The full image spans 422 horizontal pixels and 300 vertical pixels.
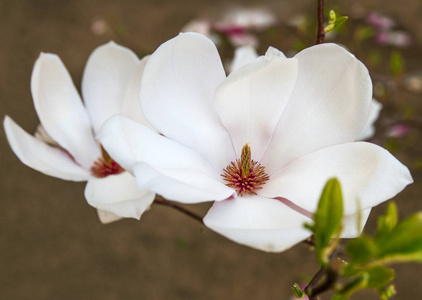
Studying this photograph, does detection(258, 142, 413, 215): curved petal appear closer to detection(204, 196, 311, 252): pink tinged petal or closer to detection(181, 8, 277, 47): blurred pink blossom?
detection(204, 196, 311, 252): pink tinged petal

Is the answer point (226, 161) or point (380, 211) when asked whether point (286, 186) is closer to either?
point (226, 161)

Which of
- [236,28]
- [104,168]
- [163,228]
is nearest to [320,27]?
[104,168]

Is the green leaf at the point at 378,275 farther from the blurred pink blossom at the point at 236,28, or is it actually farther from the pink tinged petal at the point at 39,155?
the blurred pink blossom at the point at 236,28

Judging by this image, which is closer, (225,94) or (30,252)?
(225,94)

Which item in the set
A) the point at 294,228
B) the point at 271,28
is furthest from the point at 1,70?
the point at 294,228

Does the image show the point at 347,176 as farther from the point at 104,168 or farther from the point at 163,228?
the point at 163,228

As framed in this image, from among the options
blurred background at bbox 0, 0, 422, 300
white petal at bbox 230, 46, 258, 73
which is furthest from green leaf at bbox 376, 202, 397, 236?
blurred background at bbox 0, 0, 422, 300
